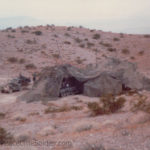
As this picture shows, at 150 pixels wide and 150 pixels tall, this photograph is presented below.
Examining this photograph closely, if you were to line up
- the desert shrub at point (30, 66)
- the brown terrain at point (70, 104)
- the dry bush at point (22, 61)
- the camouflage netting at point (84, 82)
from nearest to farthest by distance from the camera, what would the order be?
the brown terrain at point (70, 104)
the camouflage netting at point (84, 82)
the desert shrub at point (30, 66)
the dry bush at point (22, 61)

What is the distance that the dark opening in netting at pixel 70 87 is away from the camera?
20605 mm

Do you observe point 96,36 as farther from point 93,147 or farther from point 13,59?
point 93,147

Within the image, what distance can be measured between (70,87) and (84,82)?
38.2 inches

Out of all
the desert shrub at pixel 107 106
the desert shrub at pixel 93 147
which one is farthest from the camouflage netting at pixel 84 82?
the desert shrub at pixel 93 147

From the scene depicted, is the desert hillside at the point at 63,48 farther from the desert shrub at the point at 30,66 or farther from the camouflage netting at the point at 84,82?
the camouflage netting at the point at 84,82

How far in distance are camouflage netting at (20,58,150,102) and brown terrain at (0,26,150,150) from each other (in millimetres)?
842

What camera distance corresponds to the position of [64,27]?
63.8 m

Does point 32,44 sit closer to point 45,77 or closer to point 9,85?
point 9,85

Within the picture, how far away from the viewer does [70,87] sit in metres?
21.2

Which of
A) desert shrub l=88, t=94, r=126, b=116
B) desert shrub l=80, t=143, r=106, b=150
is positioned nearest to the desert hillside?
desert shrub l=88, t=94, r=126, b=116

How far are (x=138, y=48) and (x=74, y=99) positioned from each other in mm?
32245

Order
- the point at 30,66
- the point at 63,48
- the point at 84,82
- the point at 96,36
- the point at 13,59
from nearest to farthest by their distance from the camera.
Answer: the point at 84,82 → the point at 30,66 → the point at 13,59 → the point at 63,48 → the point at 96,36

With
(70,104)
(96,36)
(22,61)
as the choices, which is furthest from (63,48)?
(70,104)

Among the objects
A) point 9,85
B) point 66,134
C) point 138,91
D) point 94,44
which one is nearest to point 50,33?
point 94,44
